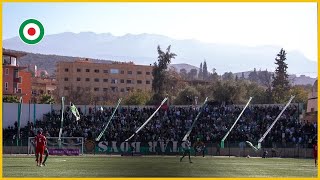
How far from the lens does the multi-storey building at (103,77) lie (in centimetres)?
15912

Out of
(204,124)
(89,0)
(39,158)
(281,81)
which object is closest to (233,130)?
(204,124)

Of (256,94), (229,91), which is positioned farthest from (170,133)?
(256,94)

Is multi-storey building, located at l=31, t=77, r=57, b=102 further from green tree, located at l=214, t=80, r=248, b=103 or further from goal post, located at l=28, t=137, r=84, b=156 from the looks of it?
goal post, located at l=28, t=137, r=84, b=156

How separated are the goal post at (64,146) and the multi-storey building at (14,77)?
30947 mm

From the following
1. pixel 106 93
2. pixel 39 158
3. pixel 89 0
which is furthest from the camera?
pixel 106 93

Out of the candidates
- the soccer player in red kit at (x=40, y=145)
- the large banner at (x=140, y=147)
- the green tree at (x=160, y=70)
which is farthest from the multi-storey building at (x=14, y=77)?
the soccer player in red kit at (x=40, y=145)

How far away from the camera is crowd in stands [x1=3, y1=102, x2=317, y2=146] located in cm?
5922

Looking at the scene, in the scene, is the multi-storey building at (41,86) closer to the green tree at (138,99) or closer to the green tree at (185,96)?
the green tree at (138,99)

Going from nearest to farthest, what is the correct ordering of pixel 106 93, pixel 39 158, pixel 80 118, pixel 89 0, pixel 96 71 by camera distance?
pixel 89 0 → pixel 39 158 → pixel 80 118 → pixel 106 93 → pixel 96 71

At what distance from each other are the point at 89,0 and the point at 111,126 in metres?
48.8

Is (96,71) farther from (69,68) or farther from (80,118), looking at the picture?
(80,118)

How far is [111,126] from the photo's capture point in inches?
2542

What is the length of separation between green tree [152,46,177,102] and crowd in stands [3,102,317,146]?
51747 millimetres

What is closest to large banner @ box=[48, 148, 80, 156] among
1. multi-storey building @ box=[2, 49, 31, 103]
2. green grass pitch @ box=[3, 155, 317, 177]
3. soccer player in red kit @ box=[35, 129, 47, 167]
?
green grass pitch @ box=[3, 155, 317, 177]
